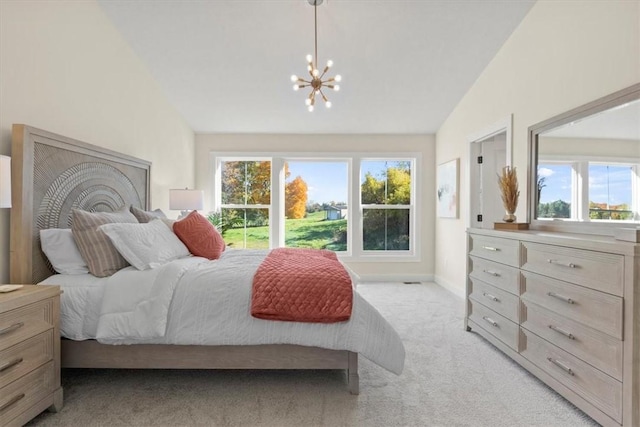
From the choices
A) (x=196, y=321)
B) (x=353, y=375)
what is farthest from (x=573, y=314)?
(x=196, y=321)

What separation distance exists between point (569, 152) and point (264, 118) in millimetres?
3475

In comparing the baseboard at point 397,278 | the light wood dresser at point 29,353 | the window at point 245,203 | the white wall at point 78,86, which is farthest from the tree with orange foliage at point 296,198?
the light wood dresser at point 29,353

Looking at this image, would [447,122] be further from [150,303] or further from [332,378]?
[150,303]

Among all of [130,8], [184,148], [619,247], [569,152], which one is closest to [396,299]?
[569,152]

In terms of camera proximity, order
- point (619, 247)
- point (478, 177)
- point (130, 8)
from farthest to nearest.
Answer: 1. point (478, 177)
2. point (130, 8)
3. point (619, 247)

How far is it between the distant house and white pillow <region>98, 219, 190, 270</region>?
120 inches

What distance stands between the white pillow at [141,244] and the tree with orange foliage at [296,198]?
9.43 ft

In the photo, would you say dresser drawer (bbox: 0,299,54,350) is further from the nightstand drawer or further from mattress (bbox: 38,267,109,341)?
mattress (bbox: 38,267,109,341)

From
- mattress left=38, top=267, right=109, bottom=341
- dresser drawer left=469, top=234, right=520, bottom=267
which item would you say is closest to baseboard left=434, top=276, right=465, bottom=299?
dresser drawer left=469, top=234, right=520, bottom=267

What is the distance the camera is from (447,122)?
4852 mm

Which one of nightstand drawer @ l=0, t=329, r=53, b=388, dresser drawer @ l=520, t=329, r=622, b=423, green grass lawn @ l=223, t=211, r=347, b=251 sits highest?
green grass lawn @ l=223, t=211, r=347, b=251

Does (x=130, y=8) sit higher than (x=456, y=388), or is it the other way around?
(x=130, y=8)

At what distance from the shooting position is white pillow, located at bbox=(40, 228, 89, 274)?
7.49 ft

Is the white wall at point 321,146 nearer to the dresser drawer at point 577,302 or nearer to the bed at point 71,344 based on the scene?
the bed at point 71,344
